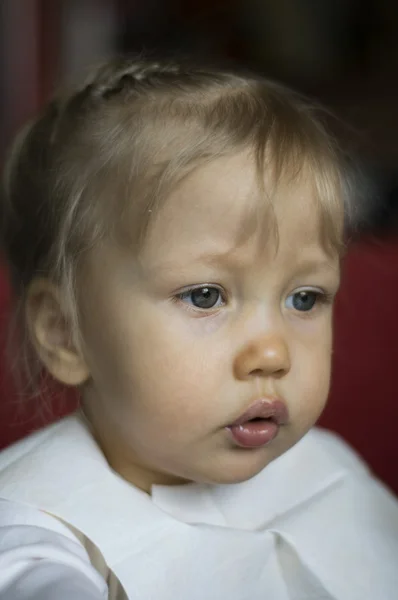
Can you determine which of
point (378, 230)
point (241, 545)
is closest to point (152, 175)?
point (241, 545)

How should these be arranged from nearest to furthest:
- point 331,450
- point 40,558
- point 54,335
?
1. point 40,558
2. point 54,335
3. point 331,450

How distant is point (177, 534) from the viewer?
2.33ft

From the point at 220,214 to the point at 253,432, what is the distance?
0.54 ft

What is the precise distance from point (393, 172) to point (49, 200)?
1.63 metres

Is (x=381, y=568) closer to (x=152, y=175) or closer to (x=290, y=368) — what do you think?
(x=290, y=368)

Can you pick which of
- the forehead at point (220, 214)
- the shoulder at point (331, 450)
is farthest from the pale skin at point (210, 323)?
the shoulder at point (331, 450)

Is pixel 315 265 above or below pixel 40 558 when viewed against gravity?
above

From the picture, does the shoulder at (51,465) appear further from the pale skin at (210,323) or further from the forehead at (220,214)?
the forehead at (220,214)

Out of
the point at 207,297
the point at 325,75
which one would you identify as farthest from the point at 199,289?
the point at 325,75

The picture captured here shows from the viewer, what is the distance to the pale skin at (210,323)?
25.1 inches

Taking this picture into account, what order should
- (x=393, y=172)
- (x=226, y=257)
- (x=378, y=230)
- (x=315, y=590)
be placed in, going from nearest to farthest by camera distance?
(x=226, y=257) < (x=315, y=590) < (x=378, y=230) < (x=393, y=172)

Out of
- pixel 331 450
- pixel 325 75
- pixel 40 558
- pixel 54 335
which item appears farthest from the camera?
pixel 325 75

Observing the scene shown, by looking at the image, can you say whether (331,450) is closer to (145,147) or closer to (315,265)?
(315,265)

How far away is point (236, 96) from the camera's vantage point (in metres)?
0.69
